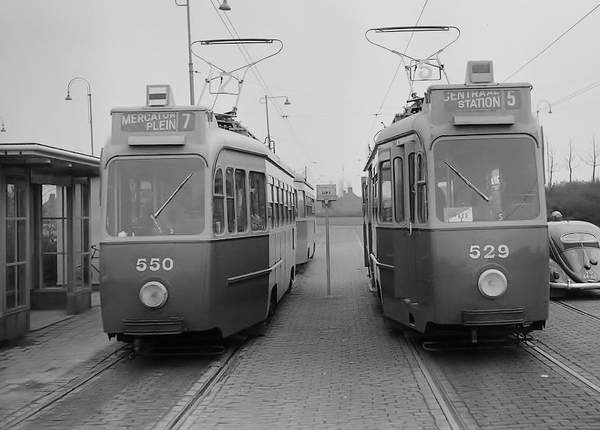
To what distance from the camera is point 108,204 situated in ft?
30.7

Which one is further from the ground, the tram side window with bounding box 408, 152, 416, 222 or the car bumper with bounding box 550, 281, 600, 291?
the tram side window with bounding box 408, 152, 416, 222

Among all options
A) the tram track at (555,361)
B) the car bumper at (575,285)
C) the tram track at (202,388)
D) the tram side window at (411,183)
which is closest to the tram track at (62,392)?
the tram track at (202,388)

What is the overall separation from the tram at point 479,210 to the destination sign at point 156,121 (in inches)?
118

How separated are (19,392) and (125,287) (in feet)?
5.63

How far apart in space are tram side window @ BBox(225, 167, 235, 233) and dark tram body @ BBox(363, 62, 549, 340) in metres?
2.49

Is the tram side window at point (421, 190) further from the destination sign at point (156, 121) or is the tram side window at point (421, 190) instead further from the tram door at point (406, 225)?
the destination sign at point (156, 121)

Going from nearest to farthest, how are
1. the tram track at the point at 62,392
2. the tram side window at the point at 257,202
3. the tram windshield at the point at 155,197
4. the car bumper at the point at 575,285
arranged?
the tram track at the point at 62,392 < the tram windshield at the point at 155,197 < the tram side window at the point at 257,202 < the car bumper at the point at 575,285

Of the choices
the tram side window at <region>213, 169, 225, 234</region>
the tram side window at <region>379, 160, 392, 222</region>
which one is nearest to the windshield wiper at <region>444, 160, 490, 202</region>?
the tram side window at <region>379, 160, 392, 222</region>

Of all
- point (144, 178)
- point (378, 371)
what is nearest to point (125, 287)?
point (144, 178)

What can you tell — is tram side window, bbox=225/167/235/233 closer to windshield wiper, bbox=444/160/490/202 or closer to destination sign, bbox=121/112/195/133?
destination sign, bbox=121/112/195/133

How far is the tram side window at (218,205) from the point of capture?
31.1 feet

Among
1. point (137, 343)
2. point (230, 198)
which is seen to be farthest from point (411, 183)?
point (137, 343)

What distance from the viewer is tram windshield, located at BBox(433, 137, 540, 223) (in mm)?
8820

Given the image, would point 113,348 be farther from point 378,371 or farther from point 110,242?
point 378,371
